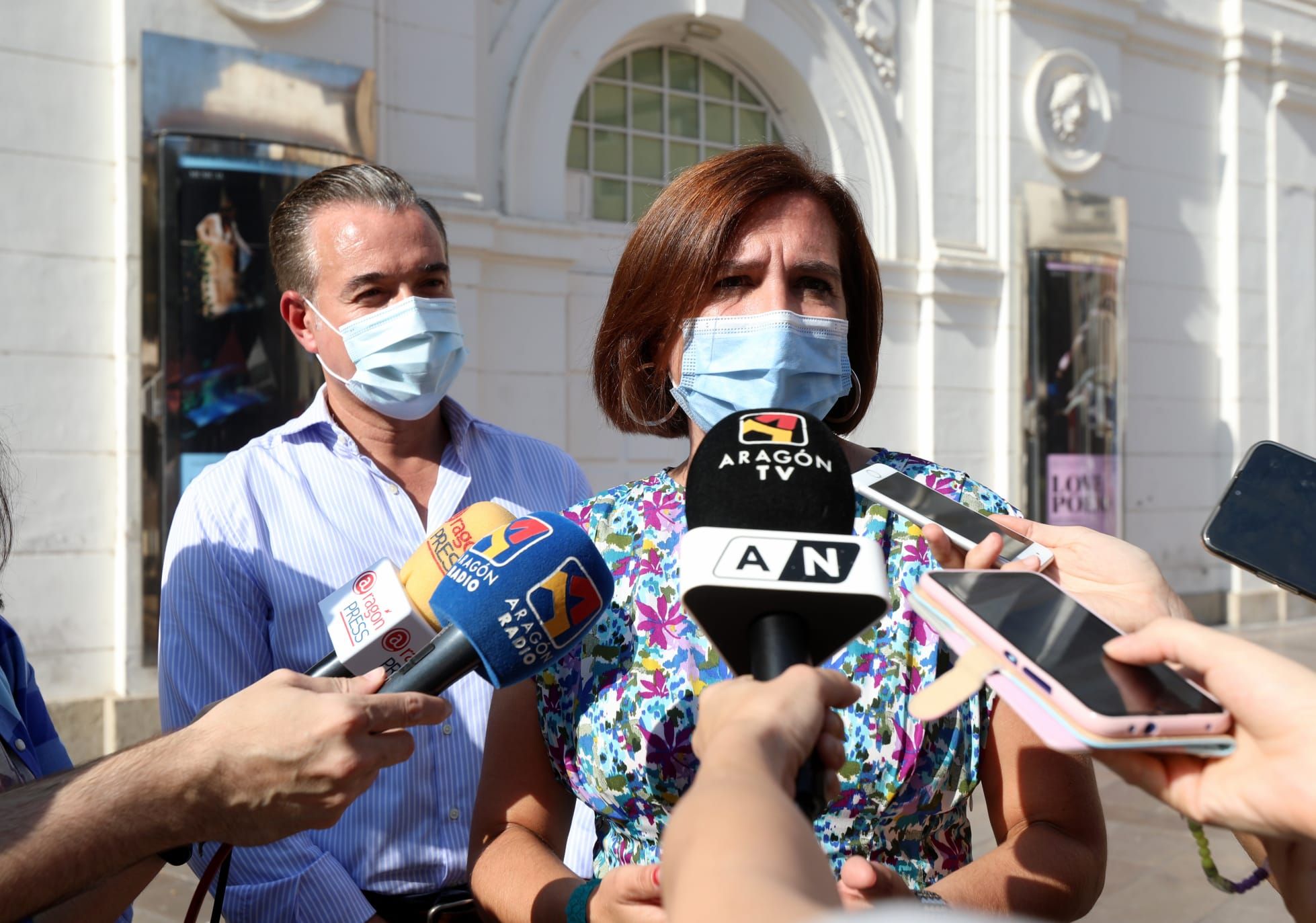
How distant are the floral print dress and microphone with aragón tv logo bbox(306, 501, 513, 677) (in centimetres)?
22

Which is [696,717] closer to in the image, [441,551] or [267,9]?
[441,551]

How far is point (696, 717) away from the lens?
1.67 m

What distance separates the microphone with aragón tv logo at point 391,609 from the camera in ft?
5.67

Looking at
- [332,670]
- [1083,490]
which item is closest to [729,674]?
[332,670]

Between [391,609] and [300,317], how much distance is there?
4.36 ft

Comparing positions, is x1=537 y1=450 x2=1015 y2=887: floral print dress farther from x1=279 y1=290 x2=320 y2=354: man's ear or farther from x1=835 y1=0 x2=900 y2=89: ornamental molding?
x1=835 y1=0 x2=900 y2=89: ornamental molding

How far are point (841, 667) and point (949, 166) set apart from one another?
7.87 meters

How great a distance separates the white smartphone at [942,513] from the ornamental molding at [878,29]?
7470 mm

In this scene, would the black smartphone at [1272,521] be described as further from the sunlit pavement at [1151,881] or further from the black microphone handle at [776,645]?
the sunlit pavement at [1151,881]

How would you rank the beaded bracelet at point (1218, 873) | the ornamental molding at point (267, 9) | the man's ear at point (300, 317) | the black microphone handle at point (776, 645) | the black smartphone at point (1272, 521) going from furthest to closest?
the ornamental molding at point (267, 9), the man's ear at point (300, 317), the black smartphone at point (1272, 521), the beaded bracelet at point (1218, 873), the black microphone handle at point (776, 645)

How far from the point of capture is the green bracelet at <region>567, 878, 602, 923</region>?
1.56 m

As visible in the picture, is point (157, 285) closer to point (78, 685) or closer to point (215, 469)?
point (78, 685)

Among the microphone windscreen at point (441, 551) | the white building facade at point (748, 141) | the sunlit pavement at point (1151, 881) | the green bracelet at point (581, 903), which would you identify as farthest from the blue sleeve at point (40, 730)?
the sunlit pavement at point (1151, 881)

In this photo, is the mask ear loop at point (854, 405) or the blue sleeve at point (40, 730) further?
the mask ear loop at point (854, 405)
